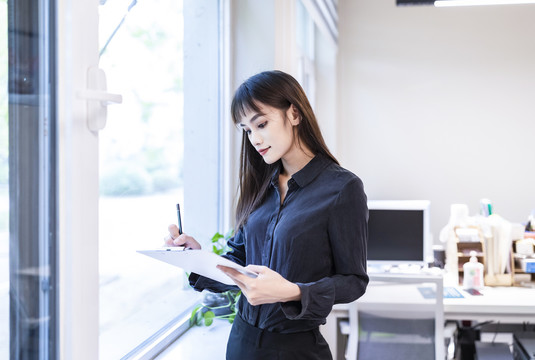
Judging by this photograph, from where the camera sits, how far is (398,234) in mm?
3324

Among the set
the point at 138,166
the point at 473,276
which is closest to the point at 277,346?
the point at 138,166

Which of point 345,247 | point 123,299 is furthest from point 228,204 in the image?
point 345,247

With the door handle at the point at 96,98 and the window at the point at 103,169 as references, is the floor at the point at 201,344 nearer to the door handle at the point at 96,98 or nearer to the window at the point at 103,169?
the window at the point at 103,169

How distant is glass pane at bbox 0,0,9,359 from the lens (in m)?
1.06

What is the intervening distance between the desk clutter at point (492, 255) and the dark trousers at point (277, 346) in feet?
6.16

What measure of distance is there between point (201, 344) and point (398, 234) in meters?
1.63

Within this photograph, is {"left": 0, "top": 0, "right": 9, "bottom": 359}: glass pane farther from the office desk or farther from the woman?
the office desk

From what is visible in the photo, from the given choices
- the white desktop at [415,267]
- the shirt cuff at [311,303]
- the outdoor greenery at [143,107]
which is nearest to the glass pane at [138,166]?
the outdoor greenery at [143,107]

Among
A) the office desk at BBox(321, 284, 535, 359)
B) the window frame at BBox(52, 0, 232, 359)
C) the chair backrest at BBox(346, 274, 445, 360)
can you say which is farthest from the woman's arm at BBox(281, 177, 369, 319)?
the office desk at BBox(321, 284, 535, 359)

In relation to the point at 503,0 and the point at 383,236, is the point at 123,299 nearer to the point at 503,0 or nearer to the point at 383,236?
the point at 383,236

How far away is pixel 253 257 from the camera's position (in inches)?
58.3

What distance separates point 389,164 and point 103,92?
353cm

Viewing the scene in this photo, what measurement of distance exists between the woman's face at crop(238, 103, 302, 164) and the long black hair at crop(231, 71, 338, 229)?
1 cm

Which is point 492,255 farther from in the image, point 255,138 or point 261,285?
point 261,285
